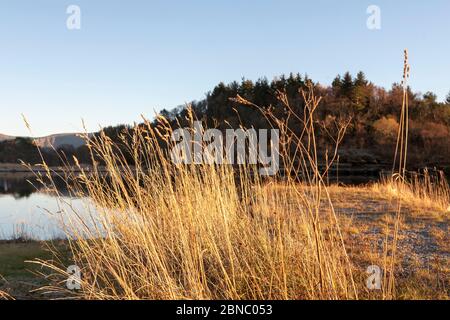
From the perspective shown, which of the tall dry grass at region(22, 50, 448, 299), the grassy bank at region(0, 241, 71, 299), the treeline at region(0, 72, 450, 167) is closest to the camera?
the tall dry grass at region(22, 50, 448, 299)

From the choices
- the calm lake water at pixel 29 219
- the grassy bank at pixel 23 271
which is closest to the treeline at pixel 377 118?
the calm lake water at pixel 29 219

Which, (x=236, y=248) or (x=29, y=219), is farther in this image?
(x=29, y=219)

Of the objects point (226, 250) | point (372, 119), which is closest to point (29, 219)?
point (226, 250)

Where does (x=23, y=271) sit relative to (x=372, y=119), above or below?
below

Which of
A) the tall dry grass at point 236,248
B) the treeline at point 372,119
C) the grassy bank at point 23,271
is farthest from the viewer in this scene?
the treeline at point 372,119

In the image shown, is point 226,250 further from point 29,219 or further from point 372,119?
point 372,119

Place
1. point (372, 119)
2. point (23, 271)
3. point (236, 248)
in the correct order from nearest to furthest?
point (236, 248) → point (23, 271) → point (372, 119)

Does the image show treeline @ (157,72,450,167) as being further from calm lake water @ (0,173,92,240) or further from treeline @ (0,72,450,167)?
calm lake water @ (0,173,92,240)

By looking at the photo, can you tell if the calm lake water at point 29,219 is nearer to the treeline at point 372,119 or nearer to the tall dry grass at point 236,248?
the tall dry grass at point 236,248

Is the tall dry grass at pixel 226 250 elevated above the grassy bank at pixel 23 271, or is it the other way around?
the tall dry grass at pixel 226 250

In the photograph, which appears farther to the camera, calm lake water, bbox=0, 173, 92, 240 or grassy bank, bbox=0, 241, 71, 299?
calm lake water, bbox=0, 173, 92, 240

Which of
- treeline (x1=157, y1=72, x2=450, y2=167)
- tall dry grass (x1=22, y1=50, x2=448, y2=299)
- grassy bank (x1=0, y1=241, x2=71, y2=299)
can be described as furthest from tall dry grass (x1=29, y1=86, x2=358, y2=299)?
treeline (x1=157, y1=72, x2=450, y2=167)

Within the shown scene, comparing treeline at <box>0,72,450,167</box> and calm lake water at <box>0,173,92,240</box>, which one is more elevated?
treeline at <box>0,72,450,167</box>

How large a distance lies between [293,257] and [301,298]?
32 cm
